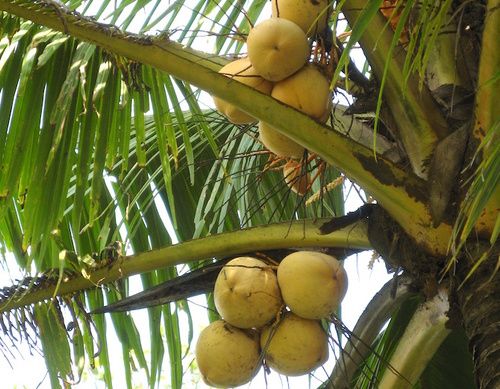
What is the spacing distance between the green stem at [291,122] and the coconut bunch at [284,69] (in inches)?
2.7

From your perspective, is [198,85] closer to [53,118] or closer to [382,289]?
[53,118]

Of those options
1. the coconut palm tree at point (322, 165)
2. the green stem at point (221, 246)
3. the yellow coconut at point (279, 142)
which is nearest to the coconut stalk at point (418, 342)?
the coconut palm tree at point (322, 165)

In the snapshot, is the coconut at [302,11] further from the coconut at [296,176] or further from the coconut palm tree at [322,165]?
the coconut at [296,176]

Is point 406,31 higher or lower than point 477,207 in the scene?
higher

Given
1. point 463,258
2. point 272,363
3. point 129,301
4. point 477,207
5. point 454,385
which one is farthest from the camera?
point 454,385

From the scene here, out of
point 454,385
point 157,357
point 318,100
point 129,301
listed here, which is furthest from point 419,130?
point 157,357

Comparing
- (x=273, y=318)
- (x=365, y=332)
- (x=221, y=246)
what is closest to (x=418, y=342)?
(x=365, y=332)

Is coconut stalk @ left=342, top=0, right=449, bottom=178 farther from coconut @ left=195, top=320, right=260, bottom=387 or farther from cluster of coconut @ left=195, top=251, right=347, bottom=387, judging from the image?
coconut @ left=195, top=320, right=260, bottom=387

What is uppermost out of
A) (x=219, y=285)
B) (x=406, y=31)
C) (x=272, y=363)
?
(x=406, y=31)

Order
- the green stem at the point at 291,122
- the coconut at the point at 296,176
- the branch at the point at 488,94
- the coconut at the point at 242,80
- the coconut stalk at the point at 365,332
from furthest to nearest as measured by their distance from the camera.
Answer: the coconut at the point at 296,176
the coconut stalk at the point at 365,332
the coconut at the point at 242,80
the green stem at the point at 291,122
the branch at the point at 488,94

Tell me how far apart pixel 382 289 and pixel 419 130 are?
14.5 inches

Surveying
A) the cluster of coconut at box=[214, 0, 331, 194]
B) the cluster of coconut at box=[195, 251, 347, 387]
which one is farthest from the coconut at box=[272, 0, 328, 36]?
the cluster of coconut at box=[195, 251, 347, 387]

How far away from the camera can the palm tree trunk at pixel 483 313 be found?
1590 mm

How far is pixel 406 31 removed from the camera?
1.94 metres
